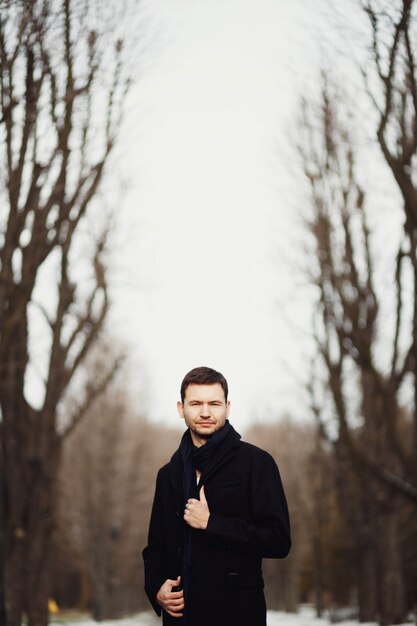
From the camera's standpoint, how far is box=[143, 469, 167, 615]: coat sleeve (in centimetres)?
337

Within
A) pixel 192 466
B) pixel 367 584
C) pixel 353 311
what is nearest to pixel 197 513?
pixel 192 466

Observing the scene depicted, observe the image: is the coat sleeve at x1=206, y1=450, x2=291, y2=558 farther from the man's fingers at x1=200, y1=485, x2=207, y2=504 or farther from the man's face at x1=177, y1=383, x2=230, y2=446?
A: the man's face at x1=177, y1=383, x2=230, y2=446

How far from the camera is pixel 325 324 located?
60.1ft

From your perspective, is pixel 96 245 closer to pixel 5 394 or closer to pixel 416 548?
pixel 5 394

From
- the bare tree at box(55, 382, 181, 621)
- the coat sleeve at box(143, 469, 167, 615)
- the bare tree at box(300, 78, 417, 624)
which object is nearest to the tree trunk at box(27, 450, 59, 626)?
the bare tree at box(300, 78, 417, 624)

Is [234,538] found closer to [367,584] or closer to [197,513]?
[197,513]

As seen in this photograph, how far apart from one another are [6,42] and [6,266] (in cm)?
240

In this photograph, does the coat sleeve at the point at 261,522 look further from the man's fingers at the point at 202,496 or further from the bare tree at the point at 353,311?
the bare tree at the point at 353,311

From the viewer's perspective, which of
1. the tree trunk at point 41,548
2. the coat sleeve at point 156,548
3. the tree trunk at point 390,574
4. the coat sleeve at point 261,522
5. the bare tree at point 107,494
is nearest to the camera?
the coat sleeve at point 261,522

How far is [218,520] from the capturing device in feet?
10.4

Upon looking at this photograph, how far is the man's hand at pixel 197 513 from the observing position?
317cm

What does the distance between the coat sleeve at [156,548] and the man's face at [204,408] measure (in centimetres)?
28

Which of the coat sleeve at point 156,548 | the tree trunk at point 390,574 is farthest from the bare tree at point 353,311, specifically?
the coat sleeve at point 156,548

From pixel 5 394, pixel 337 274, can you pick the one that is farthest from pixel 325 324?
pixel 5 394
